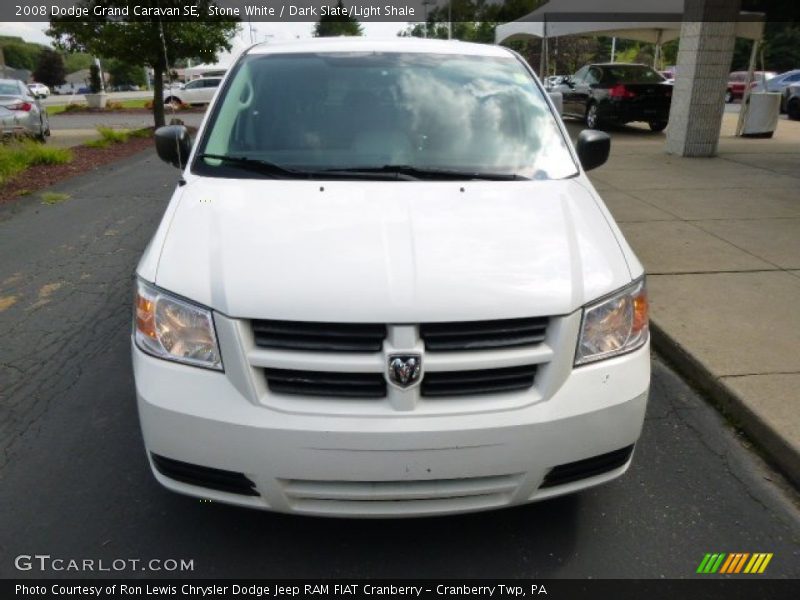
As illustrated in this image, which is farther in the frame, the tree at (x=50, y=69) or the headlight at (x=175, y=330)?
the tree at (x=50, y=69)

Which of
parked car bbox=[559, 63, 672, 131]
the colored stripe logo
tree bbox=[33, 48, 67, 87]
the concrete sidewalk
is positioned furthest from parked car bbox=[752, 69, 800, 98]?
tree bbox=[33, 48, 67, 87]

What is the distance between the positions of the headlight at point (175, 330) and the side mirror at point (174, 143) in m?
1.59

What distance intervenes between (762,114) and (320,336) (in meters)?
15.8

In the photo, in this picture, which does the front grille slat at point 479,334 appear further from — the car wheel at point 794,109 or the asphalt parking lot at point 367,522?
the car wheel at point 794,109

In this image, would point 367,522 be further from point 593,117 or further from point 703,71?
point 593,117

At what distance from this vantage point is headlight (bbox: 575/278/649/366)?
2271 mm

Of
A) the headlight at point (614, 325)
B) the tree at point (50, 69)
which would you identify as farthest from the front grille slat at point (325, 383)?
the tree at point (50, 69)

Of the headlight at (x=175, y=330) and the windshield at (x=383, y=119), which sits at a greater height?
the windshield at (x=383, y=119)

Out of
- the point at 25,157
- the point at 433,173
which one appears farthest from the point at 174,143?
the point at 25,157

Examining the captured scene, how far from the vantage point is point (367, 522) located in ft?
8.66

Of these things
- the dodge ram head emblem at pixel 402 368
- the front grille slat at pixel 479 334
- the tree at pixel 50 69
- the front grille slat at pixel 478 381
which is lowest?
the tree at pixel 50 69

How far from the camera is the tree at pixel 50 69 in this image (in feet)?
288

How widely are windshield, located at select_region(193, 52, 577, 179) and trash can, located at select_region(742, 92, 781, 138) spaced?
13.4 m

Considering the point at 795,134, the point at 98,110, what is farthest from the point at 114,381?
the point at 98,110
